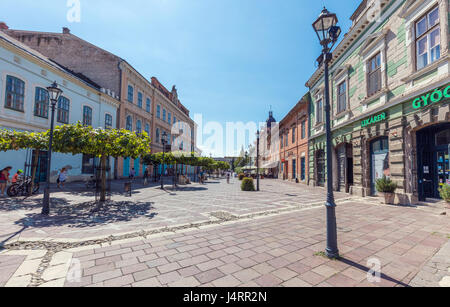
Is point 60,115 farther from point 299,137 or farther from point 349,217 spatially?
point 299,137

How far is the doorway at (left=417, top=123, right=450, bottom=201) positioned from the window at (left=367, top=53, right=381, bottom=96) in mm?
3084

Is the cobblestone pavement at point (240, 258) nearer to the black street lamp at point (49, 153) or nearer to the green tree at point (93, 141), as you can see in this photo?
the black street lamp at point (49, 153)

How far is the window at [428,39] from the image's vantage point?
7.07 meters

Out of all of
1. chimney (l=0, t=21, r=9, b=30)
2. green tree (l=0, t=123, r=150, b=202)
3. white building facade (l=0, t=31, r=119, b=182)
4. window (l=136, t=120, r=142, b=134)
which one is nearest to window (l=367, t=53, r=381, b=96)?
green tree (l=0, t=123, r=150, b=202)

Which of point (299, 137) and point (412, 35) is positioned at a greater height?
point (412, 35)

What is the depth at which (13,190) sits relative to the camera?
371 inches

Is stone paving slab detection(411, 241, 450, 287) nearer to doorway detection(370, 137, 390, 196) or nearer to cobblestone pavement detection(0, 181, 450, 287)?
cobblestone pavement detection(0, 181, 450, 287)

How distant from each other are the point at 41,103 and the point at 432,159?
2290 centimetres

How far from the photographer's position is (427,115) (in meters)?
7.09

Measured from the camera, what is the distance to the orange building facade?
64.0 ft

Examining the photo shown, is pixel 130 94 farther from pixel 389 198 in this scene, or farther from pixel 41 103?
pixel 389 198
